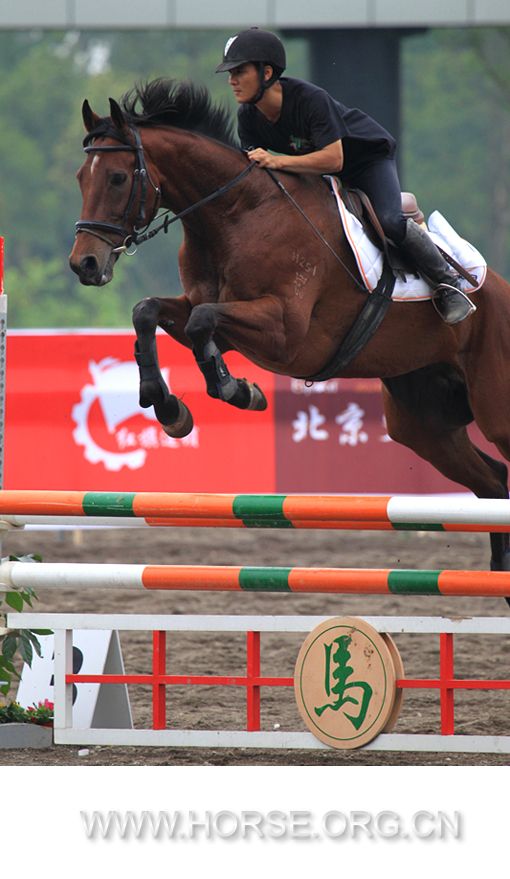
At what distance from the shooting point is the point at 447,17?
36.3 ft

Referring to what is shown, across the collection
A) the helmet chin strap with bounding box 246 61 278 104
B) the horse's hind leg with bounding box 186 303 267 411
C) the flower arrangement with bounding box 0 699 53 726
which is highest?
the helmet chin strap with bounding box 246 61 278 104

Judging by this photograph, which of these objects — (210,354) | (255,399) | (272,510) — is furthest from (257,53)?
(272,510)

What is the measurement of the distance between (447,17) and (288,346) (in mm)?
7211

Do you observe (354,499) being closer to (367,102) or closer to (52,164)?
(367,102)

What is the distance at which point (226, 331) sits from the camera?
14.9 feet

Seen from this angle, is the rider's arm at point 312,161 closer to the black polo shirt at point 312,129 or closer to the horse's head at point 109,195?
the black polo shirt at point 312,129

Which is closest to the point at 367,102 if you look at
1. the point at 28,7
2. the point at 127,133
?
the point at 28,7

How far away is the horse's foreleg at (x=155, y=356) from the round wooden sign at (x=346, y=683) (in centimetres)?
97

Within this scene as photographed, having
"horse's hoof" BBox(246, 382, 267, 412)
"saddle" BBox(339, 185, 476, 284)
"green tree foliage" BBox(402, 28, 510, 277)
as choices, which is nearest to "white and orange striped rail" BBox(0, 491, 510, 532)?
"horse's hoof" BBox(246, 382, 267, 412)

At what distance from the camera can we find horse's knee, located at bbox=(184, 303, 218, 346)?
14.4ft

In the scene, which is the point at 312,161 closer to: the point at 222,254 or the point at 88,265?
the point at 222,254

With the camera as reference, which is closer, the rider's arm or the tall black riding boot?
the rider's arm

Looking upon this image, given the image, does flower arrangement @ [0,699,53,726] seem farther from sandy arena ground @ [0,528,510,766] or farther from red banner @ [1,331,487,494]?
red banner @ [1,331,487,494]

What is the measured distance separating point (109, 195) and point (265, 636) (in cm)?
319
